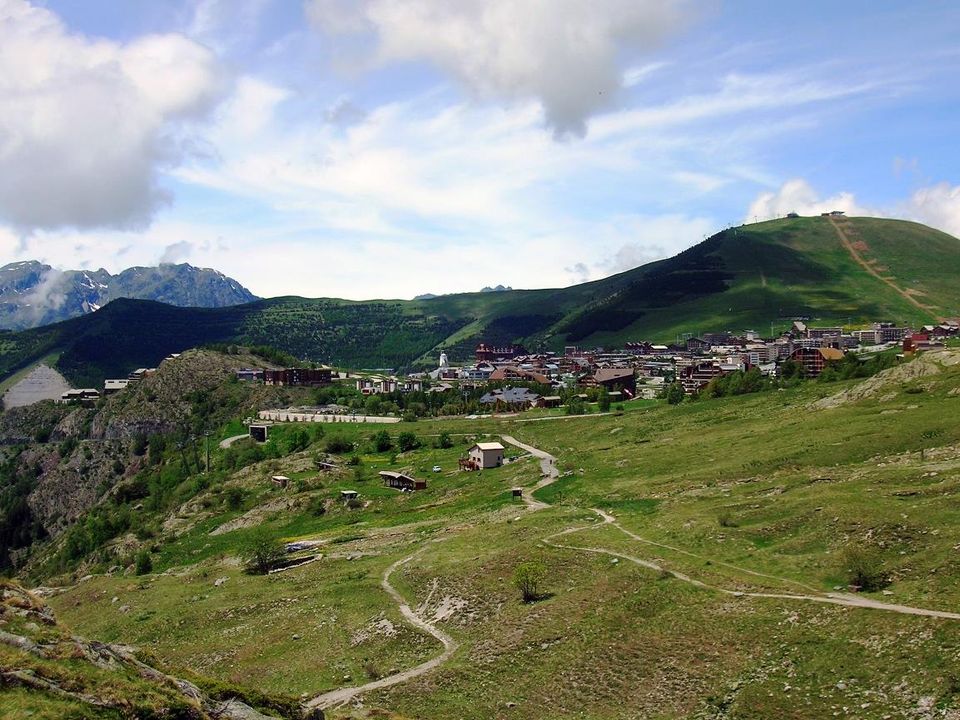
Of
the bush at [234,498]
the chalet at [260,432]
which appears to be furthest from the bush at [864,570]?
the chalet at [260,432]

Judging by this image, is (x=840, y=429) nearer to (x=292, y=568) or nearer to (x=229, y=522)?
(x=292, y=568)

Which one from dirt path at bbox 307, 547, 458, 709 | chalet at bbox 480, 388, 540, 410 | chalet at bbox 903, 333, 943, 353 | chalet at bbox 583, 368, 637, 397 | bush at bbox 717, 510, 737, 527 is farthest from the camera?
chalet at bbox 583, 368, 637, 397

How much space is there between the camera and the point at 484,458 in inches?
4112

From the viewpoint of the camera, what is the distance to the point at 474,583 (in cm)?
5431

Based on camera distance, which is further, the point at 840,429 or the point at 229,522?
the point at 229,522

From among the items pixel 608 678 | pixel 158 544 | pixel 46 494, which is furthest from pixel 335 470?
pixel 46 494

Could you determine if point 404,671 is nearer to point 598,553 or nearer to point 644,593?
point 644,593

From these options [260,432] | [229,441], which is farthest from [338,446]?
[229,441]

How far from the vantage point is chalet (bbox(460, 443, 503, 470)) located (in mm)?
104438

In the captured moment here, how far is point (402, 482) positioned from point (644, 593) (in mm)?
57453

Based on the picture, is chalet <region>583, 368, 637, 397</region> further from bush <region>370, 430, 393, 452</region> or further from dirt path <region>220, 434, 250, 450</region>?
dirt path <region>220, 434, 250, 450</region>

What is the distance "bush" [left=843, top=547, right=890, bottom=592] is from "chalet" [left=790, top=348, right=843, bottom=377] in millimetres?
114533

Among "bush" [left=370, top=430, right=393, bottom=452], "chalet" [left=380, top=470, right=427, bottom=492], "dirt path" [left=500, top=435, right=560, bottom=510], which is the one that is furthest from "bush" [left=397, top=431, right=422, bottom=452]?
"chalet" [left=380, top=470, right=427, bottom=492]

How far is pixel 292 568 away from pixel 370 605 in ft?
57.4
